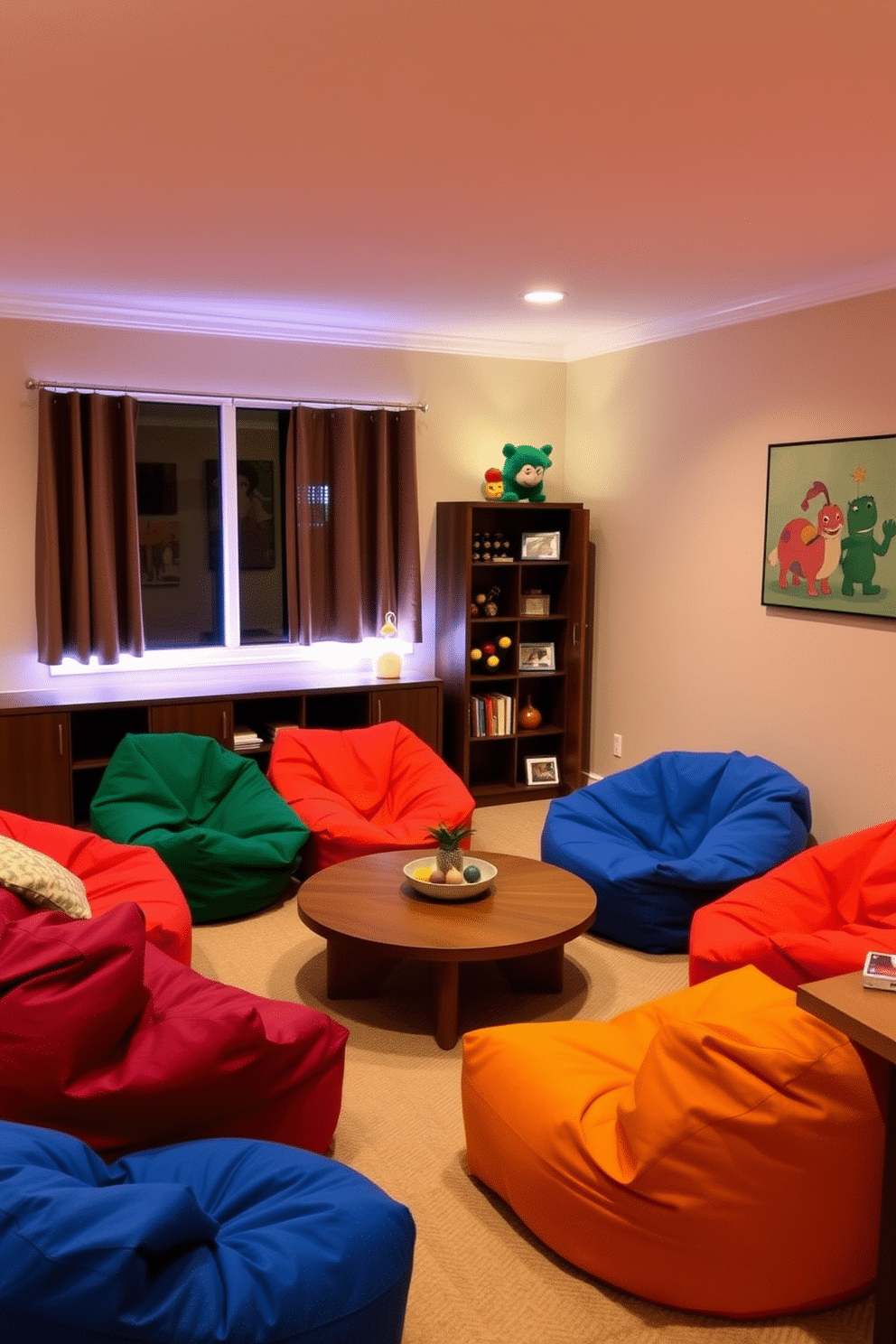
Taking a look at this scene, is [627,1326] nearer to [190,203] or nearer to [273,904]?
[273,904]

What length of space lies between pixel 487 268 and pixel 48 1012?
3.43 m

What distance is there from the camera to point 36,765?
5152 mm

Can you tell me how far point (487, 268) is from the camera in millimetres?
4590

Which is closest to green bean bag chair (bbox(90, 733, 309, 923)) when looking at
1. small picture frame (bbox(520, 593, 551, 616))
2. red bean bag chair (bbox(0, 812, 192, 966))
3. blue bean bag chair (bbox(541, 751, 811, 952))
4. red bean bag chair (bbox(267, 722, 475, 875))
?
red bean bag chair (bbox(267, 722, 475, 875))

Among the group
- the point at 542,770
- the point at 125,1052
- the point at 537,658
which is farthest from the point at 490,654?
the point at 125,1052

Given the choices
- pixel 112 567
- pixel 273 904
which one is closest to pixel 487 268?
pixel 112 567

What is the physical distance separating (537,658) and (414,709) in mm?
886

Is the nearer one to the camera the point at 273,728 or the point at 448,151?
the point at 448,151

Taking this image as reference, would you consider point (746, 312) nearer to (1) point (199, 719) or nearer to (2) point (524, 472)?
(2) point (524, 472)

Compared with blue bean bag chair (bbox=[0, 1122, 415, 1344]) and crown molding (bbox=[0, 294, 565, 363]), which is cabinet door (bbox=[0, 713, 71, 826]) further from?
blue bean bag chair (bbox=[0, 1122, 415, 1344])

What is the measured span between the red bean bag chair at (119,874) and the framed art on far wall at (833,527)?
2991 millimetres

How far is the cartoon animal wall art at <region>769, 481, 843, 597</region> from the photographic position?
4848 mm

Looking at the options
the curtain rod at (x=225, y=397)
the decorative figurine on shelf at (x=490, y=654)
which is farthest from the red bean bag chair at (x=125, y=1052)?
the decorative figurine on shelf at (x=490, y=654)

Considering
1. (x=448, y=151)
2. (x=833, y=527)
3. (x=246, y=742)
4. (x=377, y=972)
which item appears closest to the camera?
(x=448, y=151)
